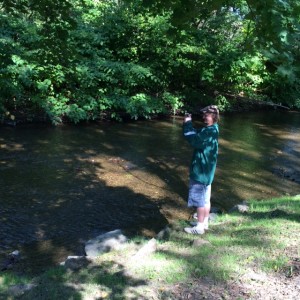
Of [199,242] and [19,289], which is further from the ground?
[199,242]

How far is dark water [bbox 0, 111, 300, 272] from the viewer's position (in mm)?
6734

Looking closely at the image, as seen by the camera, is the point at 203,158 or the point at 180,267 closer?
the point at 180,267

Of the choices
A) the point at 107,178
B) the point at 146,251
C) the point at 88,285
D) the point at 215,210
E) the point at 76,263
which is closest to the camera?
the point at 88,285

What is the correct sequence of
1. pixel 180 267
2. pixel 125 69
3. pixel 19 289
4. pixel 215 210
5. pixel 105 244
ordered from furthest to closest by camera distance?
pixel 125 69 < pixel 215 210 < pixel 105 244 < pixel 180 267 < pixel 19 289

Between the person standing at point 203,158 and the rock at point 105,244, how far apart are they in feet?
2.85

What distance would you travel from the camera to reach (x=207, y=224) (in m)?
5.73

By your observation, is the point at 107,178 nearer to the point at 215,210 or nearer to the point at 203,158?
the point at 215,210

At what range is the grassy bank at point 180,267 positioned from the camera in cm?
368

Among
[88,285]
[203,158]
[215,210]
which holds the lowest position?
[215,210]

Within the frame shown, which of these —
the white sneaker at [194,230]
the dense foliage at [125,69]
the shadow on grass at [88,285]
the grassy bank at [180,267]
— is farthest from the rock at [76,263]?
the dense foliage at [125,69]

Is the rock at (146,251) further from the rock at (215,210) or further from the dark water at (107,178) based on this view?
the rock at (215,210)

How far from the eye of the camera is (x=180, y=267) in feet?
13.2

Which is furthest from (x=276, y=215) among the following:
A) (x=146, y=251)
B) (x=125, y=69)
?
(x=125, y=69)

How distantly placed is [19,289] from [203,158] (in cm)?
279
